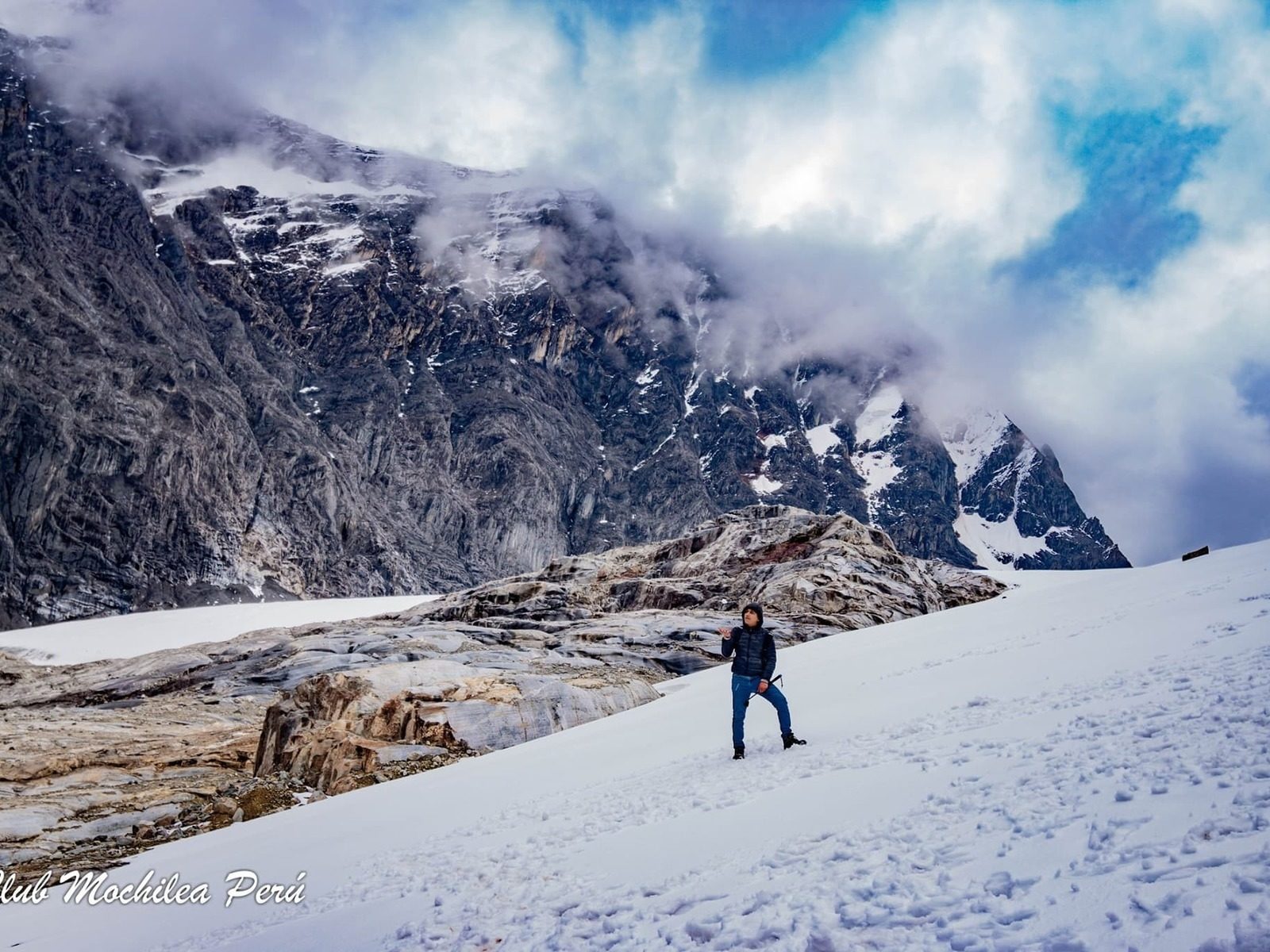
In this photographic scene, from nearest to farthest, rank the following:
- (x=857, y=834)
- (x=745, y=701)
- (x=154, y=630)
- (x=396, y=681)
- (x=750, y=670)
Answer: (x=857, y=834)
(x=745, y=701)
(x=750, y=670)
(x=396, y=681)
(x=154, y=630)

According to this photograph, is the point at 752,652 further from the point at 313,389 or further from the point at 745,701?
the point at 313,389

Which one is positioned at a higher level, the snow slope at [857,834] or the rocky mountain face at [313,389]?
the rocky mountain face at [313,389]

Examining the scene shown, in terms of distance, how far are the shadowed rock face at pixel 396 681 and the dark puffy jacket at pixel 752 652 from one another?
751 cm

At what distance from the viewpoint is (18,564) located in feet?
238

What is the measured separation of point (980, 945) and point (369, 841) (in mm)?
6777

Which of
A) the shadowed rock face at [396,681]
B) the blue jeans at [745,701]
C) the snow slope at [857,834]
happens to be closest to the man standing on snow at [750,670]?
the blue jeans at [745,701]

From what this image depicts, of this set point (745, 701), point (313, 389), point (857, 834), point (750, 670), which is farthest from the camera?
point (313, 389)

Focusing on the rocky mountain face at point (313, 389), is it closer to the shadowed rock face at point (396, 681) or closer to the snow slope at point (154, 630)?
the snow slope at point (154, 630)

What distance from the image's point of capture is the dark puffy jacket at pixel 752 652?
8.93 m

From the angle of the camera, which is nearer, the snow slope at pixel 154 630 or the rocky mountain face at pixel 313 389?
the snow slope at pixel 154 630

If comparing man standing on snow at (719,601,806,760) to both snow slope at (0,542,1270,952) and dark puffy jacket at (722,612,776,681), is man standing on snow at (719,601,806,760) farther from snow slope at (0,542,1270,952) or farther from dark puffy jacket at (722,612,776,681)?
snow slope at (0,542,1270,952)

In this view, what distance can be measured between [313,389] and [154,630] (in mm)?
88292

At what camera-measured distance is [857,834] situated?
4867 mm

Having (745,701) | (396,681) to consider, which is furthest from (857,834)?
(396,681)
